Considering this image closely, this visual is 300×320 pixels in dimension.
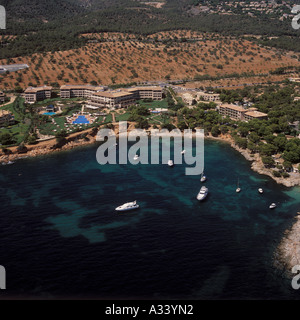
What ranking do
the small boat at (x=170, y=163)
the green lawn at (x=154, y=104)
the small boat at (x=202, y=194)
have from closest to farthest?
1. the small boat at (x=202, y=194)
2. the small boat at (x=170, y=163)
3. the green lawn at (x=154, y=104)

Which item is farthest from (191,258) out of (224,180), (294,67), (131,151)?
(294,67)

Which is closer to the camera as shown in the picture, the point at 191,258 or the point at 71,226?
the point at 191,258

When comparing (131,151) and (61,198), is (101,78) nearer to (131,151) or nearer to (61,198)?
(131,151)

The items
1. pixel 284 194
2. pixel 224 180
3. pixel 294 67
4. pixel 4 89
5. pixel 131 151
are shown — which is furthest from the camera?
pixel 294 67

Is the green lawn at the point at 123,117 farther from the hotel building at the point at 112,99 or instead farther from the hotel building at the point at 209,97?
the hotel building at the point at 209,97

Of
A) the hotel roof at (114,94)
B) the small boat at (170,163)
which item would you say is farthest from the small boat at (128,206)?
the hotel roof at (114,94)

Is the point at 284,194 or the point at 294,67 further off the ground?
the point at 294,67

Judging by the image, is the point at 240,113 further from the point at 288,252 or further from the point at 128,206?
the point at 288,252
